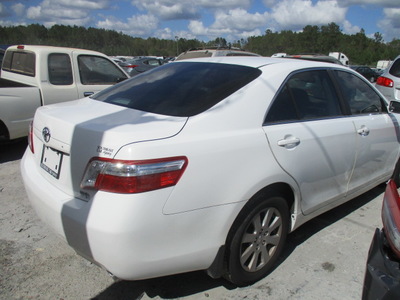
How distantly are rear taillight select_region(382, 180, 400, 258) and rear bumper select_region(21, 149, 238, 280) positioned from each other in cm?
83

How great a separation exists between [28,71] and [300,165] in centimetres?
A: 504

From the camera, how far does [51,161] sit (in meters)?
2.37

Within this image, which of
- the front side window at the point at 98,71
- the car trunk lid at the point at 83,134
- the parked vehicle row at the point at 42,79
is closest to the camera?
the car trunk lid at the point at 83,134

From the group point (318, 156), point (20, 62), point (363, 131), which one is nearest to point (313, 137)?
point (318, 156)

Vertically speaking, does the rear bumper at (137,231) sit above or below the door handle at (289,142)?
below

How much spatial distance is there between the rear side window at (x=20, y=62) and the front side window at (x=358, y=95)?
15.5 ft

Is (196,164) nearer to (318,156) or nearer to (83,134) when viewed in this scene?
(83,134)

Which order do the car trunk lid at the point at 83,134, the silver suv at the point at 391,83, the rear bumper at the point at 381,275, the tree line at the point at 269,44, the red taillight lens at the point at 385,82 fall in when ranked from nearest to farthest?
the rear bumper at the point at 381,275 < the car trunk lid at the point at 83,134 < the silver suv at the point at 391,83 < the red taillight lens at the point at 385,82 < the tree line at the point at 269,44

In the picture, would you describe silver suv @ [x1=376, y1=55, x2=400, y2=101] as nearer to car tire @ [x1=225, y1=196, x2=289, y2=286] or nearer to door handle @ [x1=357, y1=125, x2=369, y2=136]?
door handle @ [x1=357, y1=125, x2=369, y2=136]

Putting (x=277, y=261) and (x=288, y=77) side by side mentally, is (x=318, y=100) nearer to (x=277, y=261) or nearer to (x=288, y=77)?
(x=288, y=77)

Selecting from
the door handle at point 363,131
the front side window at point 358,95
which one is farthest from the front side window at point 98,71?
the door handle at point 363,131

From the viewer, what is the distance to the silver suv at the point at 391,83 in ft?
23.3

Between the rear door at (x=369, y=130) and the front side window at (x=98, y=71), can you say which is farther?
the front side window at (x=98, y=71)

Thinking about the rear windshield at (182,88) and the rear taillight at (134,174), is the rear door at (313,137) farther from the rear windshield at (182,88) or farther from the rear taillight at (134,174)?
the rear taillight at (134,174)
